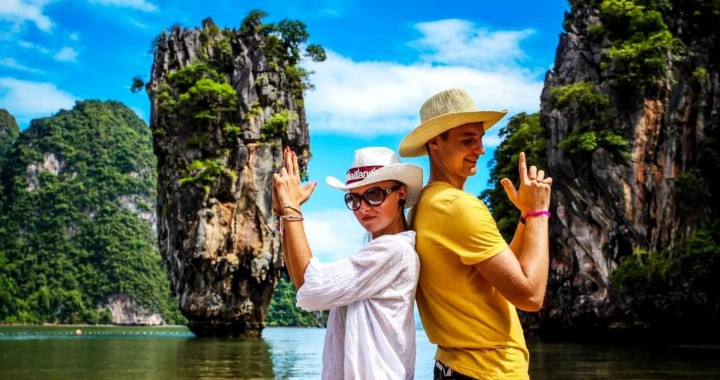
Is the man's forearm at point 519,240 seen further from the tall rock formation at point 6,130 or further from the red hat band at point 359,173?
the tall rock formation at point 6,130

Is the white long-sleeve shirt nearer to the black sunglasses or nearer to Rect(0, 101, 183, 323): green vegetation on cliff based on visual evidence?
the black sunglasses

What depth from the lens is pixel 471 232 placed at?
6.99ft

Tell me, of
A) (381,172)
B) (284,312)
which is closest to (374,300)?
(381,172)

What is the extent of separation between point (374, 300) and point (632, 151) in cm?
2941

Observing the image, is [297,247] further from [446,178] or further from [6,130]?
[6,130]

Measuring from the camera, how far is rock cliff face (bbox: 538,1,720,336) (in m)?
28.2

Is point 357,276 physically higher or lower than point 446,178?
lower

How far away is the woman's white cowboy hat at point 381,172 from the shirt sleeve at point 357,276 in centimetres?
25

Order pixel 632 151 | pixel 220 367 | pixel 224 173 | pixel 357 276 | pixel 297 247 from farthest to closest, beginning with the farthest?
pixel 224 173, pixel 632 151, pixel 220 367, pixel 297 247, pixel 357 276

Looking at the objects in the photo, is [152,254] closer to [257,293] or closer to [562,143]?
[257,293]

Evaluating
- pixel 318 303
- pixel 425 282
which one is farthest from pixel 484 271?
pixel 318 303

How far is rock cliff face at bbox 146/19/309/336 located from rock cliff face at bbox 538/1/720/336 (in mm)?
13829

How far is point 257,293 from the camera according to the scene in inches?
1391

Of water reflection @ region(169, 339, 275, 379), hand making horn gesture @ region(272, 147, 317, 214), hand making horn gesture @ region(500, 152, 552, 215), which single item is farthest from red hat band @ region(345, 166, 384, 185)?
water reflection @ region(169, 339, 275, 379)
